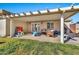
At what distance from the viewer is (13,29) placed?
4336 millimetres

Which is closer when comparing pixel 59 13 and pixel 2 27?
pixel 59 13

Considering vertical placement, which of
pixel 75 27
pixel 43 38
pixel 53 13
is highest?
pixel 53 13

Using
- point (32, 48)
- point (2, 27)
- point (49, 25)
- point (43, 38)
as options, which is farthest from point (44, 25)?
point (2, 27)

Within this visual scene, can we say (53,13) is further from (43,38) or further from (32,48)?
(32,48)

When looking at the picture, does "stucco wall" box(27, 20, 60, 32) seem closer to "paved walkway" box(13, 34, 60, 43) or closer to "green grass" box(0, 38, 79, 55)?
"paved walkway" box(13, 34, 60, 43)

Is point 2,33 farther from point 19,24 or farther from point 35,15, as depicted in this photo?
point 35,15

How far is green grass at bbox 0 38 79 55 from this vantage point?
167 inches

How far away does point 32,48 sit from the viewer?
4285 mm

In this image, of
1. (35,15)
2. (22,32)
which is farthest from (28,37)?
(35,15)

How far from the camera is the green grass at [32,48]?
4.25 meters

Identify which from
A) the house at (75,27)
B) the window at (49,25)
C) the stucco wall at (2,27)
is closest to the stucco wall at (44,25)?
the window at (49,25)

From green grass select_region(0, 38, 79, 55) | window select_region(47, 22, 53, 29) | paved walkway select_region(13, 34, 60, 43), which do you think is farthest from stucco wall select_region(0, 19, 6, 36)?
window select_region(47, 22, 53, 29)
